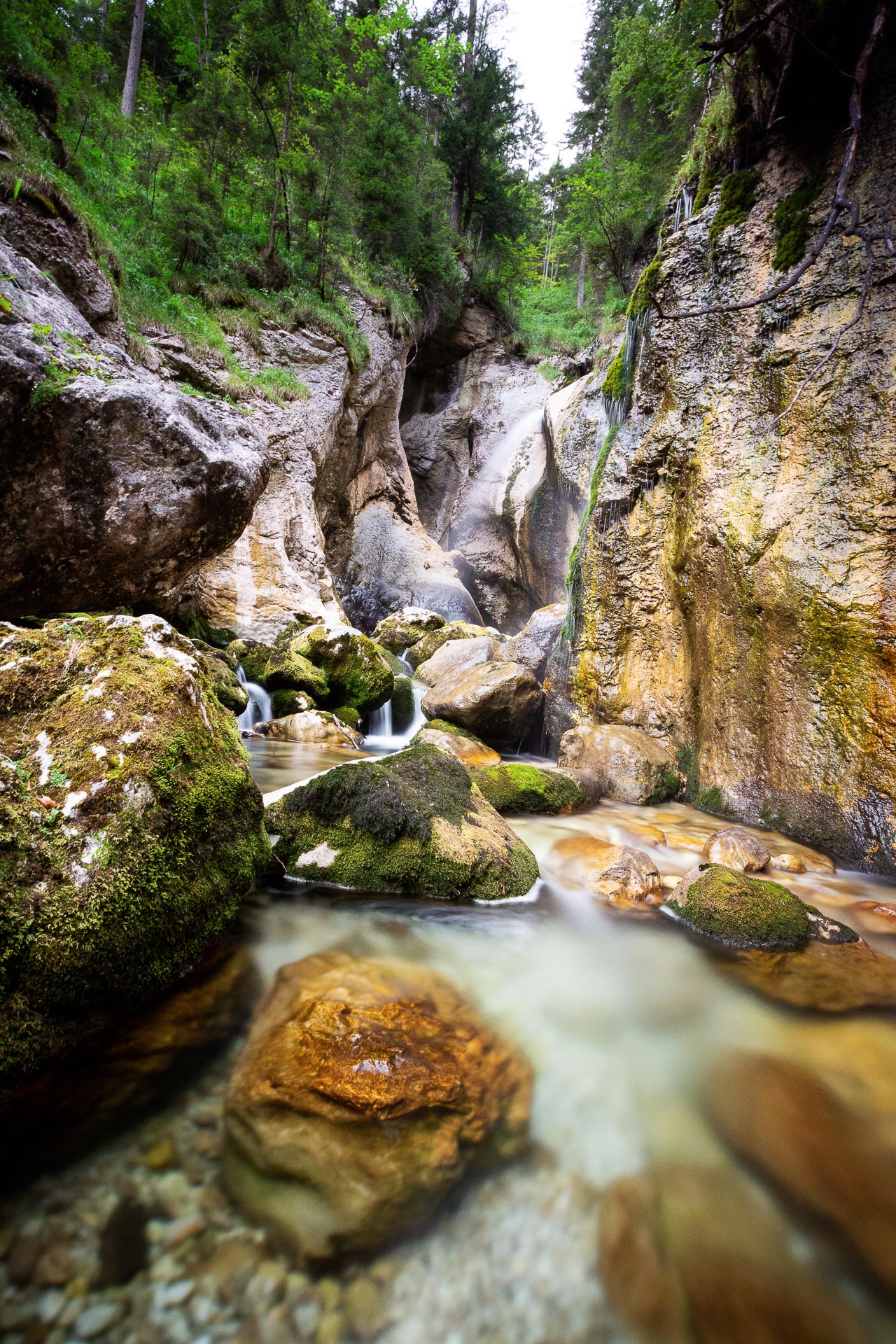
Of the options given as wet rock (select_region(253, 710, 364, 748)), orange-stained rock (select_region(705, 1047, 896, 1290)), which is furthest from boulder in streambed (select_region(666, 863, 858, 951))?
wet rock (select_region(253, 710, 364, 748))

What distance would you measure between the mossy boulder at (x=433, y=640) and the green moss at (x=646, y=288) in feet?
22.5

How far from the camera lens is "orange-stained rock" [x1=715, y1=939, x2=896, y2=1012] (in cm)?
251

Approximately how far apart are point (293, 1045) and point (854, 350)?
591 cm

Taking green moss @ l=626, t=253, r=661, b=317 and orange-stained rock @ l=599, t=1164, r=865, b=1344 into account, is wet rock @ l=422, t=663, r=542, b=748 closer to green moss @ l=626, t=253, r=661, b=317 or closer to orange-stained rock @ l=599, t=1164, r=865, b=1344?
green moss @ l=626, t=253, r=661, b=317

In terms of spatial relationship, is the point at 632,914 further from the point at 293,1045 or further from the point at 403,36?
the point at 403,36

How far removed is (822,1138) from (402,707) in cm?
785

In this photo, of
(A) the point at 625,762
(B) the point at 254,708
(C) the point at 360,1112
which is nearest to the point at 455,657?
(B) the point at 254,708

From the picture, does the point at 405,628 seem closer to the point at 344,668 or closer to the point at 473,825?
the point at 344,668

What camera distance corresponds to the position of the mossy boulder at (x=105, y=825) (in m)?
1.67

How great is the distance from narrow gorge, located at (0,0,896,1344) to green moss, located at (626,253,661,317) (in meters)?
0.05

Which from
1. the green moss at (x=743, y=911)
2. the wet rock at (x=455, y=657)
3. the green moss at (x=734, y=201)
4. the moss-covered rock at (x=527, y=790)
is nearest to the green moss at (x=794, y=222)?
the green moss at (x=734, y=201)

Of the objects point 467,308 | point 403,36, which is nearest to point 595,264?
point 467,308

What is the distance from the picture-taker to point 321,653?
886 cm

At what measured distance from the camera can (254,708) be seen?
324 inches
